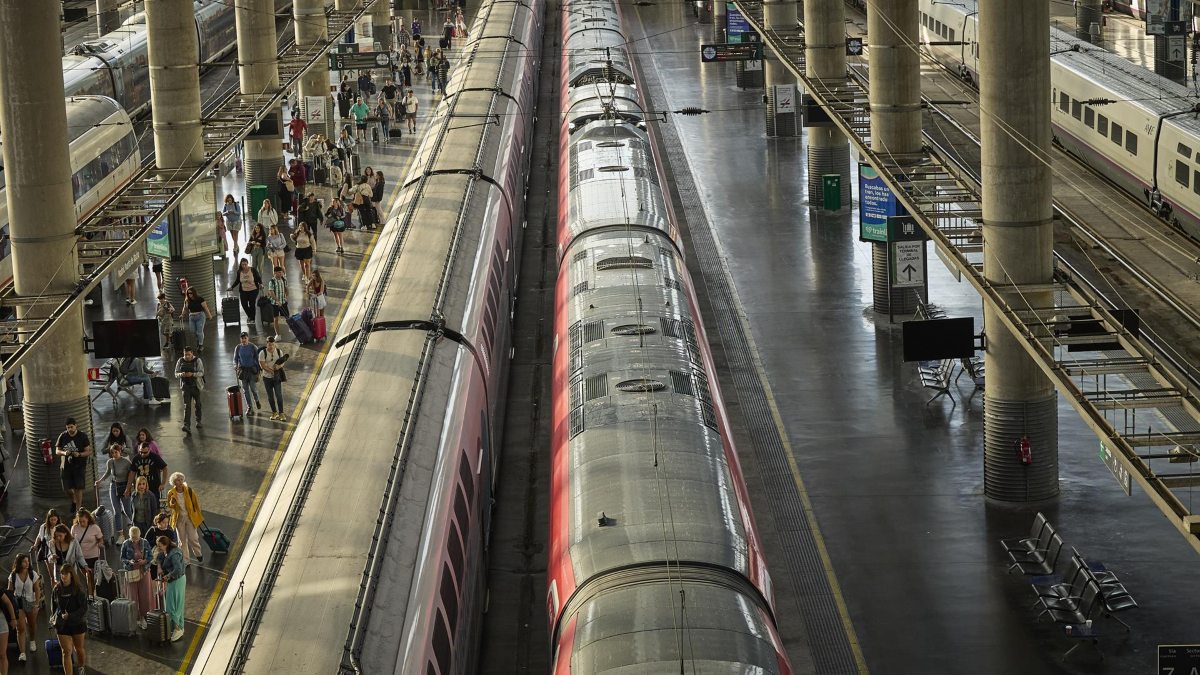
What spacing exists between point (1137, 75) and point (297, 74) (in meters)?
22.5

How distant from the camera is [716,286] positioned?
3678 cm

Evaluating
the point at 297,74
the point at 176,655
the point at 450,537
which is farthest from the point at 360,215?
the point at 450,537

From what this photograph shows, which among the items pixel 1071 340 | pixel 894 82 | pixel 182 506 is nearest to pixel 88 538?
pixel 182 506

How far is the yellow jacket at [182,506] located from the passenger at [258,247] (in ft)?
49.9

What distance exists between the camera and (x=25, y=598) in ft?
Answer: 66.1

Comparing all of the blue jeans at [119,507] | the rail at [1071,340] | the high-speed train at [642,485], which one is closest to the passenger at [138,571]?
the blue jeans at [119,507]

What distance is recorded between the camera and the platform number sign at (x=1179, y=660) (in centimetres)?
1612

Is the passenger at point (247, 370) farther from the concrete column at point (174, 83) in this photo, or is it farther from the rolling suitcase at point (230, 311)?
the concrete column at point (174, 83)

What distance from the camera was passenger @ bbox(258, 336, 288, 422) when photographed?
28.3 m

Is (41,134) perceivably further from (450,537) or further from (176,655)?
(450,537)

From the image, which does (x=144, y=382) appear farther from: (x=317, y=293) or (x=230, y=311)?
(x=317, y=293)

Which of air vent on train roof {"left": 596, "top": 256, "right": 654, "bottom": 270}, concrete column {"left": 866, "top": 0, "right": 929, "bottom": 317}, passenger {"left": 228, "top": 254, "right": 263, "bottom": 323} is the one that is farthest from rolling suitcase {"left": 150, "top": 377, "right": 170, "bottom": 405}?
concrete column {"left": 866, "top": 0, "right": 929, "bottom": 317}

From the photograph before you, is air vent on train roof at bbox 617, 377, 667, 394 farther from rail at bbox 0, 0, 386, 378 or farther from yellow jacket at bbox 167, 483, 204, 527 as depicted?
rail at bbox 0, 0, 386, 378

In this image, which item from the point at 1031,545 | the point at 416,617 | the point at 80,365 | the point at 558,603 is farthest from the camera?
the point at 80,365
